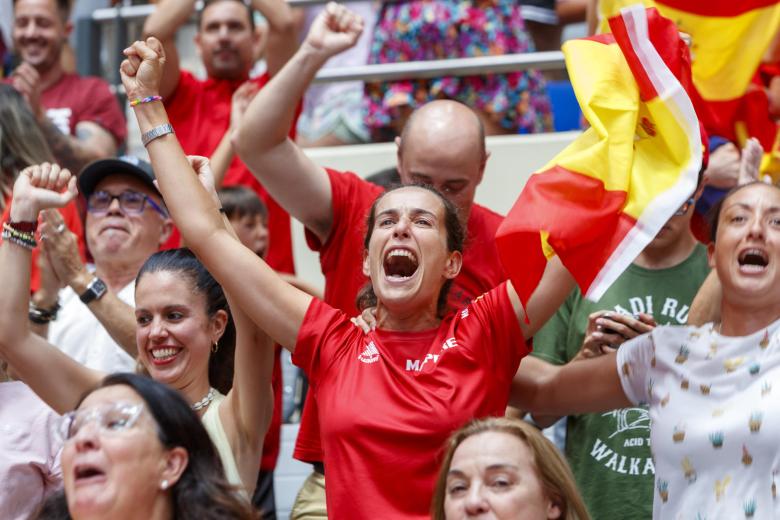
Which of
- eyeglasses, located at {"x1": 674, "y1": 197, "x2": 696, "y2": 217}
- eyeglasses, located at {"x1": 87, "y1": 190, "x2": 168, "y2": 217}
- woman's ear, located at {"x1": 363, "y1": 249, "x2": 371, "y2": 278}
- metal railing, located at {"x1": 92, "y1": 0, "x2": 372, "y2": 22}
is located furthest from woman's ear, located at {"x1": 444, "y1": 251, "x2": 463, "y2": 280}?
metal railing, located at {"x1": 92, "y1": 0, "x2": 372, "y2": 22}

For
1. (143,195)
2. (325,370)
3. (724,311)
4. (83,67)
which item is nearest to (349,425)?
(325,370)

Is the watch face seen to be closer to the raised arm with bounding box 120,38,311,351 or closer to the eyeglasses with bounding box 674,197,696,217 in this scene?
the raised arm with bounding box 120,38,311,351

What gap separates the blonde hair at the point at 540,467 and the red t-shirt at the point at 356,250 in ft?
2.65

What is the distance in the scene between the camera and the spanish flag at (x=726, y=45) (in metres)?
5.17

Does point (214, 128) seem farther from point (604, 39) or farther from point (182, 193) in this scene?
point (604, 39)

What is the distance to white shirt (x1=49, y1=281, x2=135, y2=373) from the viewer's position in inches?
183

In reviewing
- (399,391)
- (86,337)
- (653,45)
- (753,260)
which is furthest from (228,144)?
(753,260)

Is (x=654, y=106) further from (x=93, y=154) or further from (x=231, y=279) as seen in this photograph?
(x=93, y=154)

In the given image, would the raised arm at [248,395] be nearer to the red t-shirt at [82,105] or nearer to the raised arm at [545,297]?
the raised arm at [545,297]

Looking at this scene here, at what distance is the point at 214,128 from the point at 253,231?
741 mm

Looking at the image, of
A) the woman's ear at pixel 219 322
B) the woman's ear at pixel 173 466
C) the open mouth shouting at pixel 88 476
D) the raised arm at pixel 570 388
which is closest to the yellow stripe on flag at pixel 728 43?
the raised arm at pixel 570 388

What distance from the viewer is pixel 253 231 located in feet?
17.3

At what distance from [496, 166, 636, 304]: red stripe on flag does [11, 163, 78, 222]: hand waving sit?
1295 millimetres

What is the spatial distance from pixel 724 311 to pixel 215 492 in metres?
1.43
